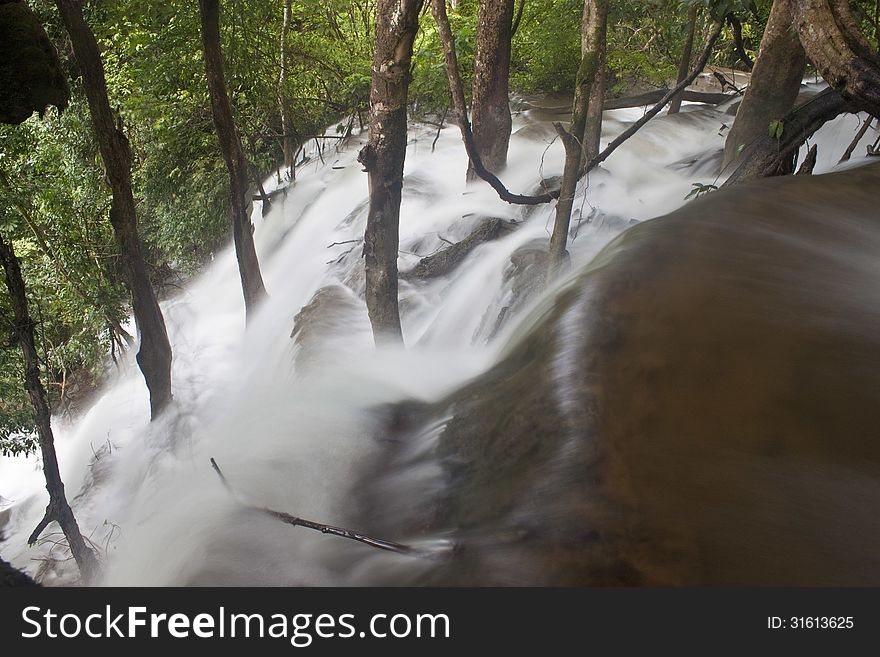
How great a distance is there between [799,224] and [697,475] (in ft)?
7.72

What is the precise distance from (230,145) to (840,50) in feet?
14.8

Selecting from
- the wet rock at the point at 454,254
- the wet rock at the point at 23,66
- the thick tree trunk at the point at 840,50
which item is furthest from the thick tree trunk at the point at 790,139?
the wet rock at the point at 23,66

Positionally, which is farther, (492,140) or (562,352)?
(492,140)

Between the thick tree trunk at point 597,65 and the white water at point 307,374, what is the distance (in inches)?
17.7

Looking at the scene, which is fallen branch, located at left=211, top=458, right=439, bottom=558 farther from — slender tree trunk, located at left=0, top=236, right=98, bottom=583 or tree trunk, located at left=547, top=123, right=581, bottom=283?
tree trunk, located at left=547, top=123, right=581, bottom=283

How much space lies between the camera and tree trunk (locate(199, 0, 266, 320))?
6.09 meters

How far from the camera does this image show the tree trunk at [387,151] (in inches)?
203

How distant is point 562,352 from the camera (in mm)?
2959

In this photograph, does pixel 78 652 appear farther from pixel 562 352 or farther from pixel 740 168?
pixel 740 168

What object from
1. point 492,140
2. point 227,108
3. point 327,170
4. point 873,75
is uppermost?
point 873,75

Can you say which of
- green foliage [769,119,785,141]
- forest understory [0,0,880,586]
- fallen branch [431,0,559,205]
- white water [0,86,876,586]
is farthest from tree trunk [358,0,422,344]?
green foliage [769,119,785,141]

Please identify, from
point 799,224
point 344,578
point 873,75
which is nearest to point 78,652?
point 344,578

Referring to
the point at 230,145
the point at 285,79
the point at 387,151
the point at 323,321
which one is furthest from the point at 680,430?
the point at 285,79

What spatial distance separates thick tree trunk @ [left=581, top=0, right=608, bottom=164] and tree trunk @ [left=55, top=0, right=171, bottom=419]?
342 centimetres
